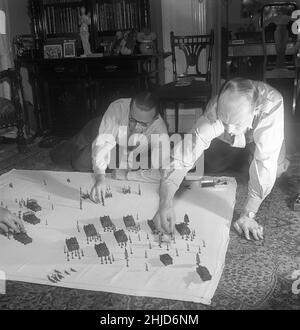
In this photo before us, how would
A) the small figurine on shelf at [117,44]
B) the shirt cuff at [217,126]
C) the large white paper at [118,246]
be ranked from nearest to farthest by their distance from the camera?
the large white paper at [118,246] < the shirt cuff at [217,126] < the small figurine on shelf at [117,44]

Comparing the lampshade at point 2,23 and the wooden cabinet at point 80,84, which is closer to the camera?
the wooden cabinet at point 80,84

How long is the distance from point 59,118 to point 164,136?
184cm

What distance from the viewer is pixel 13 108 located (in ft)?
12.3

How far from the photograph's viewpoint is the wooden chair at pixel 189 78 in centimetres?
346

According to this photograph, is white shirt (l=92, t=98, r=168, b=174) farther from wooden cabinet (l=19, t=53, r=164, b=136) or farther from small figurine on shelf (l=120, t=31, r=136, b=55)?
small figurine on shelf (l=120, t=31, r=136, b=55)

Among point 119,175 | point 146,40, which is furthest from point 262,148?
point 146,40

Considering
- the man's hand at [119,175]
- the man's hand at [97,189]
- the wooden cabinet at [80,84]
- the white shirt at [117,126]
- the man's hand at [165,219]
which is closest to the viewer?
the man's hand at [165,219]

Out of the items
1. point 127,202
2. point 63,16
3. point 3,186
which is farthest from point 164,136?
point 63,16

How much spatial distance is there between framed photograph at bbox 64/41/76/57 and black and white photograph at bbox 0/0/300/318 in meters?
0.02

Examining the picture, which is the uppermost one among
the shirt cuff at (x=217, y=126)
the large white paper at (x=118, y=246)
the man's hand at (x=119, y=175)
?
the shirt cuff at (x=217, y=126)

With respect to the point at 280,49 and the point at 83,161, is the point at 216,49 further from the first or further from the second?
the point at 83,161

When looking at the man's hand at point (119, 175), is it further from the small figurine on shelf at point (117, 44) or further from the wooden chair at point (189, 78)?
the small figurine on shelf at point (117, 44)

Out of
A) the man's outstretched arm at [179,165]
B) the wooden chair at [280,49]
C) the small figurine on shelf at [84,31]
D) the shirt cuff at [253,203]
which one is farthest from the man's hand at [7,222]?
the wooden chair at [280,49]

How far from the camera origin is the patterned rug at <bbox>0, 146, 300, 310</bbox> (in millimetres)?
1506
